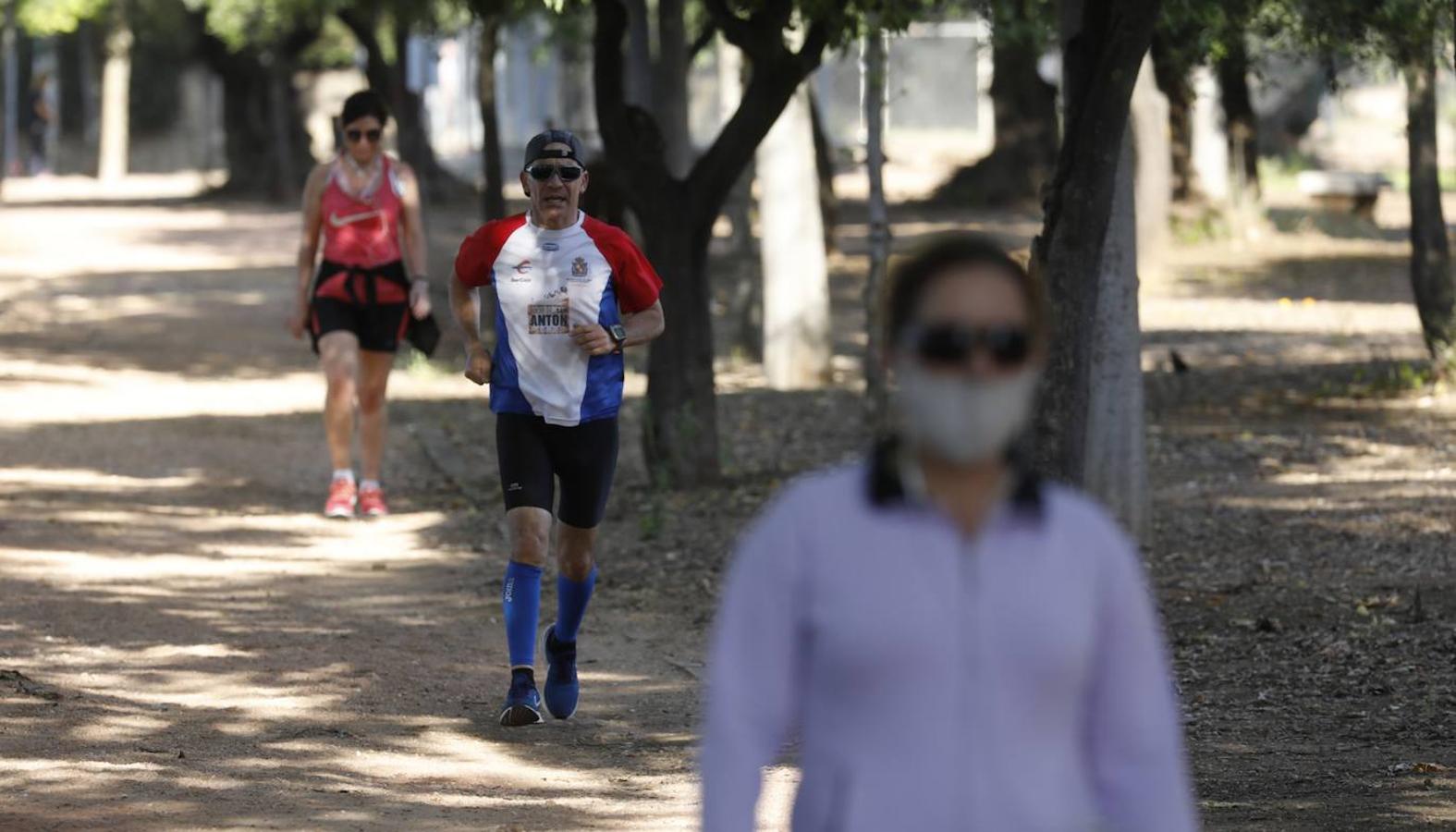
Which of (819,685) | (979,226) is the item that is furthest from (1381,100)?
(819,685)

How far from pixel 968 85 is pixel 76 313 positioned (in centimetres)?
3094

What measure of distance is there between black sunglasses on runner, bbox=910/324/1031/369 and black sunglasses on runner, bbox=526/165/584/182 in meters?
4.34

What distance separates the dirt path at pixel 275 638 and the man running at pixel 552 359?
0.54 metres

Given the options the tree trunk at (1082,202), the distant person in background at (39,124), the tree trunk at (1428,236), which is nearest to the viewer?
the tree trunk at (1082,202)

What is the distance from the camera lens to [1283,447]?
43.4ft

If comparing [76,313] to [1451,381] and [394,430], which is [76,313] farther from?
[1451,381]

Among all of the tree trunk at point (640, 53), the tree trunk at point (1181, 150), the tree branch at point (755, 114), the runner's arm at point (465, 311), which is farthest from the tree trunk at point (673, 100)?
the tree trunk at point (1181, 150)

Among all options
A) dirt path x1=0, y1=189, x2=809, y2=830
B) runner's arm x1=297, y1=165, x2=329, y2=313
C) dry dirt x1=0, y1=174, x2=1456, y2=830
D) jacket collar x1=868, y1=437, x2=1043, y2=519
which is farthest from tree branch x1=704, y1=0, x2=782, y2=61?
jacket collar x1=868, y1=437, x2=1043, y2=519

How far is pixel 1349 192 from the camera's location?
31.3 meters

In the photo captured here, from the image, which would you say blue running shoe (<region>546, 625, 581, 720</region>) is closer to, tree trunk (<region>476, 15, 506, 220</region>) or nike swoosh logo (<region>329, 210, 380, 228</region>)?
nike swoosh logo (<region>329, 210, 380, 228</region>)

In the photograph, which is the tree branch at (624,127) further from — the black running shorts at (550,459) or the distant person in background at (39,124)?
the distant person in background at (39,124)

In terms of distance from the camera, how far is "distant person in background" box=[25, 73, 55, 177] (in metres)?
49.8

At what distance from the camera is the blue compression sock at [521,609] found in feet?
23.5

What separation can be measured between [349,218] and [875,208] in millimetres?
3588
